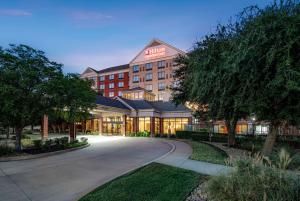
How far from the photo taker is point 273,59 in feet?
29.7

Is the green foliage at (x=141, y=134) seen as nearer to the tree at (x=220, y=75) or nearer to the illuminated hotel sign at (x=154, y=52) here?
the tree at (x=220, y=75)

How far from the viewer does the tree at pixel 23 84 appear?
1299 cm

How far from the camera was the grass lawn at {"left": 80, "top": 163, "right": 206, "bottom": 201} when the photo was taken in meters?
6.39

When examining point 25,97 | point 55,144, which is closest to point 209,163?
point 25,97

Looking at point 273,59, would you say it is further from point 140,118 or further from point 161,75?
point 161,75

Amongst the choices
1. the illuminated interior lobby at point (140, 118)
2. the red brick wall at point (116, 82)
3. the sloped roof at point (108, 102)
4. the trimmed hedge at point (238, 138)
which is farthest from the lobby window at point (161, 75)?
the trimmed hedge at point (238, 138)

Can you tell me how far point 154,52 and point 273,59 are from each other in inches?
1855

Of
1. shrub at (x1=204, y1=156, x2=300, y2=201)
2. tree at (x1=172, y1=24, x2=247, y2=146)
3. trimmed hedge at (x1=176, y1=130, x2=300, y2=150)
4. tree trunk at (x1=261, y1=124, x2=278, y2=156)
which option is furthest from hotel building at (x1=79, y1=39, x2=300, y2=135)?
shrub at (x1=204, y1=156, x2=300, y2=201)

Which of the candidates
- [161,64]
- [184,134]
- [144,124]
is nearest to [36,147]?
[184,134]

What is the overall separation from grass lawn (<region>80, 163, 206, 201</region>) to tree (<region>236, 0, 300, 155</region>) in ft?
15.0

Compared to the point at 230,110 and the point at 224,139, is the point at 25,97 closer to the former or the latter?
the point at 230,110

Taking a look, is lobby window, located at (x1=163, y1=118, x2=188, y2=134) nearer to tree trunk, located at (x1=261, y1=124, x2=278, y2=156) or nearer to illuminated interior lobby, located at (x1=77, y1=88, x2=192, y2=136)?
illuminated interior lobby, located at (x1=77, y1=88, x2=192, y2=136)

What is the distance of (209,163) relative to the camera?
11.1 metres

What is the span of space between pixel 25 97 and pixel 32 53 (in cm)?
311
